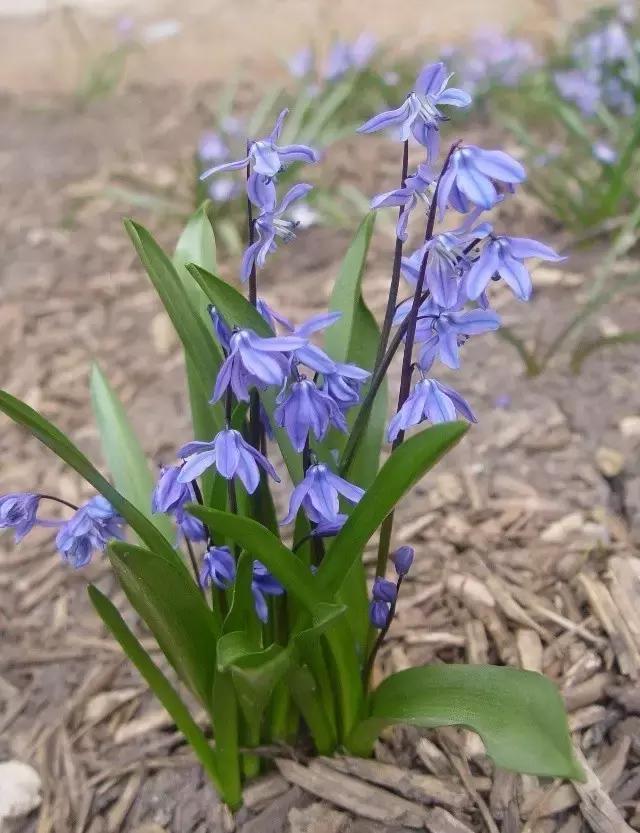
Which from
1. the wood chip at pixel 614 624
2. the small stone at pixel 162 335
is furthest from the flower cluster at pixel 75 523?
the small stone at pixel 162 335

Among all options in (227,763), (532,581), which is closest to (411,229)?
(532,581)

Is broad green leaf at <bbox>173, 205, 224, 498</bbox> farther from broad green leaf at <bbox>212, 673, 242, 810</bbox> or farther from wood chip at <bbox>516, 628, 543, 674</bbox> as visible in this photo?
wood chip at <bbox>516, 628, 543, 674</bbox>

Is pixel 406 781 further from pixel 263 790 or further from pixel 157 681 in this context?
pixel 157 681

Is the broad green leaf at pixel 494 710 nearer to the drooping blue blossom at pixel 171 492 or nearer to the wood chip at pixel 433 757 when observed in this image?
the wood chip at pixel 433 757

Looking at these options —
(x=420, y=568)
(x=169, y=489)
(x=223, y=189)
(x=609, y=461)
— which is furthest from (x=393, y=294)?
(x=223, y=189)

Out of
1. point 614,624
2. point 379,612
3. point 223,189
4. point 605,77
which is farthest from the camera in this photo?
point 605,77
